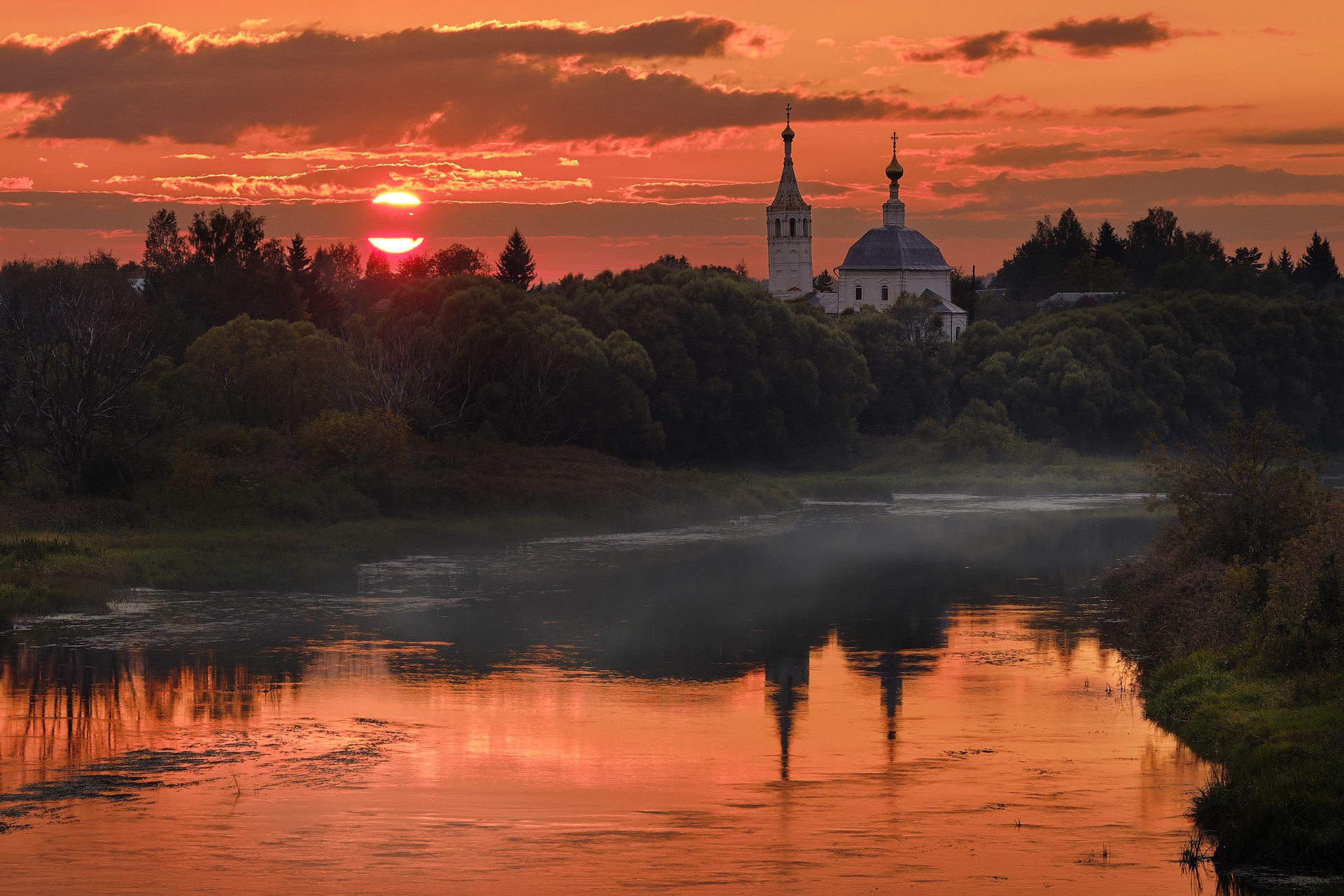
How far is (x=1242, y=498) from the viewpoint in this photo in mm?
37312

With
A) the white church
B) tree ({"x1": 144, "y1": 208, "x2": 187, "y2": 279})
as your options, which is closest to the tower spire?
the white church

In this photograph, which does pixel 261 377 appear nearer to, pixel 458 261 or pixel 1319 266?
pixel 458 261

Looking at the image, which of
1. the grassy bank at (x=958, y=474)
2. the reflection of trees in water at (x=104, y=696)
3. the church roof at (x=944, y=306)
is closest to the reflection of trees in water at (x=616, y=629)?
the reflection of trees in water at (x=104, y=696)

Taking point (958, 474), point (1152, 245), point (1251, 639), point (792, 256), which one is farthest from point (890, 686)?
point (1152, 245)

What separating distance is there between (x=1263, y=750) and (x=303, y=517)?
125 feet

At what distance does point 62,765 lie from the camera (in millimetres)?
24656

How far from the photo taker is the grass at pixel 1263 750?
1991 cm

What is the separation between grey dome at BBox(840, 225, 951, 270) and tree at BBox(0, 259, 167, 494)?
92885 mm

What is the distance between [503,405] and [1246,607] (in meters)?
52.0

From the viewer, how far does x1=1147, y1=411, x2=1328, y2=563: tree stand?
36.7 m

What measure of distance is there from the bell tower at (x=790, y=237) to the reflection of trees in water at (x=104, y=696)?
13718cm

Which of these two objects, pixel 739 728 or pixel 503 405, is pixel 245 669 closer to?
pixel 739 728

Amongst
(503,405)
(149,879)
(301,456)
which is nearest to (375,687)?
(149,879)

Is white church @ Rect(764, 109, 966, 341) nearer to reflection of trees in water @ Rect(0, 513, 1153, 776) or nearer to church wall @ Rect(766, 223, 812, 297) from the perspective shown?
church wall @ Rect(766, 223, 812, 297)
